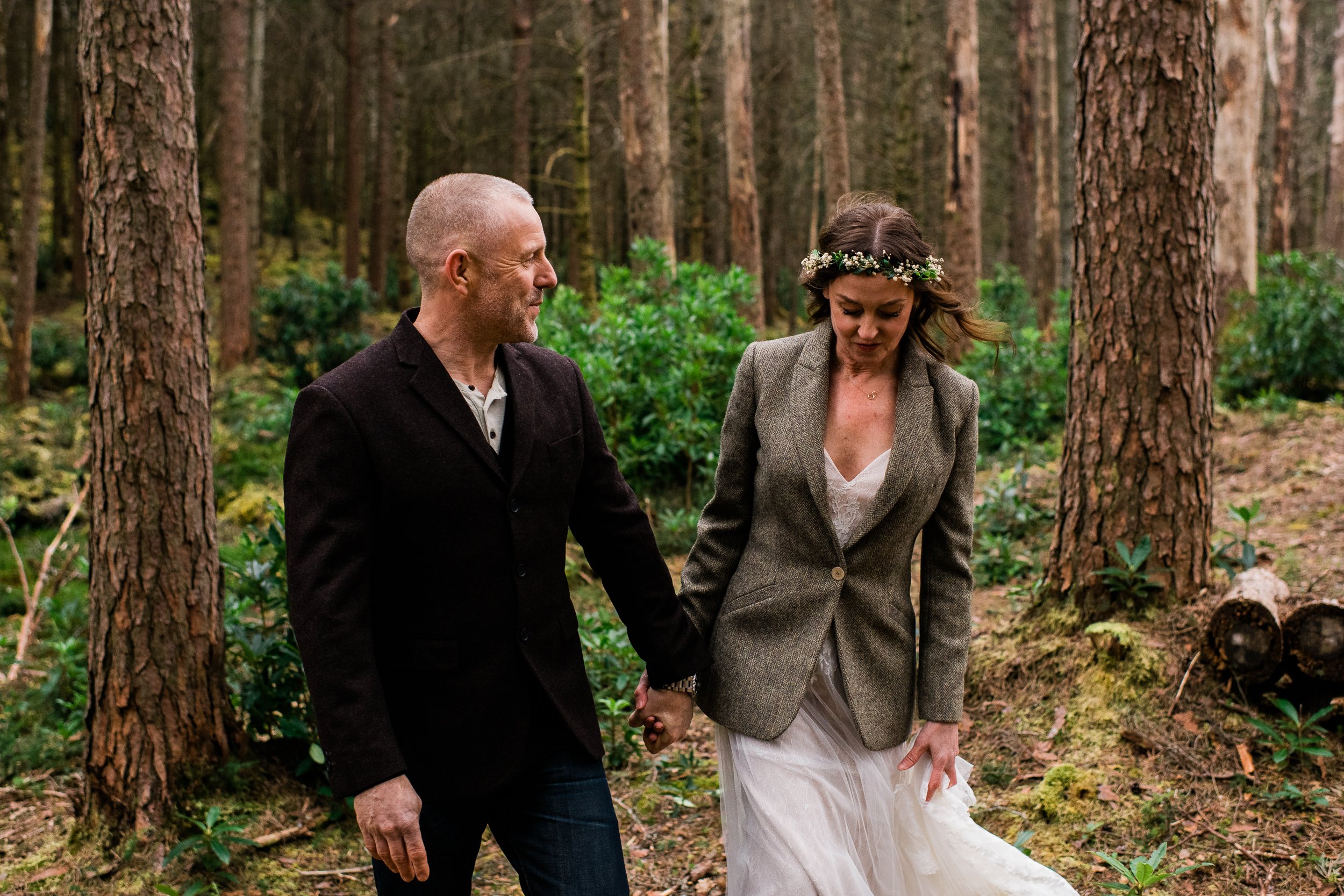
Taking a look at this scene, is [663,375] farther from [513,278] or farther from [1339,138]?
[1339,138]

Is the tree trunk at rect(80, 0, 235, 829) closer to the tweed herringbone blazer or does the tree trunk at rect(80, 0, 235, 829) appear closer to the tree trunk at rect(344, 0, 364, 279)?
the tweed herringbone blazer

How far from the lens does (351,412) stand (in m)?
2.12

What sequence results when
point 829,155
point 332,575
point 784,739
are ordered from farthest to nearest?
point 829,155
point 784,739
point 332,575

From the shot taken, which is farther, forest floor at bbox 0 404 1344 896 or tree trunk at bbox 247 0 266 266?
tree trunk at bbox 247 0 266 266

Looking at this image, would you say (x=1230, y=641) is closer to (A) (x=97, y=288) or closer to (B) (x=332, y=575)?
(B) (x=332, y=575)

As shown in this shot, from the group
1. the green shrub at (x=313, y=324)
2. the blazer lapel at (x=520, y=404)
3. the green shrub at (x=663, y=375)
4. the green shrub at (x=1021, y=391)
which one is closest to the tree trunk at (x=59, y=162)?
the green shrub at (x=313, y=324)

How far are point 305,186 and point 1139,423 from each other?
1434 inches

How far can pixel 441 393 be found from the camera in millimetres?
2221

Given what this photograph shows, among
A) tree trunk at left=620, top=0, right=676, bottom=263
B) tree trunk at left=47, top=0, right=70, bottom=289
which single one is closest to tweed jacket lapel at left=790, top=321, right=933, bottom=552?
tree trunk at left=620, top=0, right=676, bottom=263

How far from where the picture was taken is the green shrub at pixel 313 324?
47.6 feet

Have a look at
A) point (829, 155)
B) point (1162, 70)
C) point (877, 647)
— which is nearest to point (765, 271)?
point (829, 155)

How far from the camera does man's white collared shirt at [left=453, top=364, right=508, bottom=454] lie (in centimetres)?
230

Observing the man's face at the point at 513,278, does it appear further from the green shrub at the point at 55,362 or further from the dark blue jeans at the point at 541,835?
the green shrub at the point at 55,362

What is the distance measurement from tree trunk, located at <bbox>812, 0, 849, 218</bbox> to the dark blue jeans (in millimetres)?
12160
